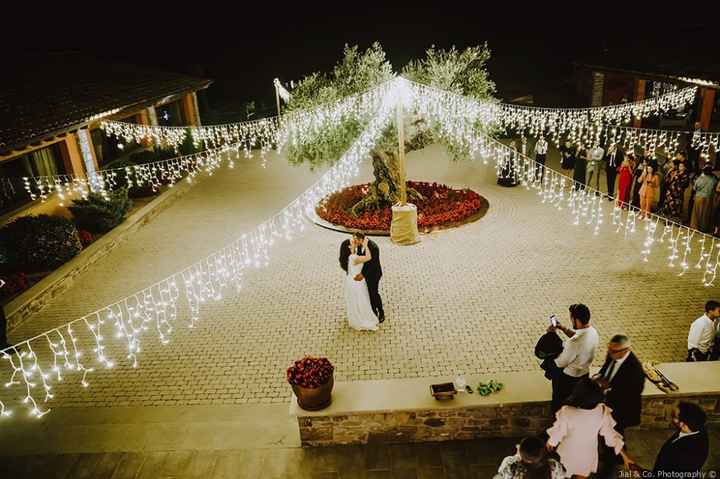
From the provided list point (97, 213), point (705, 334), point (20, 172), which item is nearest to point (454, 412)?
point (705, 334)

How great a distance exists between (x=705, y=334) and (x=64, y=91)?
1477 centimetres

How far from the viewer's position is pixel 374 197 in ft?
45.0

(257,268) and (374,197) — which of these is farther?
(374,197)

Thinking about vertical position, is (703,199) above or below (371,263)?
below

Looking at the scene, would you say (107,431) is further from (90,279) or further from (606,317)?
Result: (606,317)

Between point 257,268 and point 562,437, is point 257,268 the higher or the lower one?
the lower one

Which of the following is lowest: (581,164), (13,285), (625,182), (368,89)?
(13,285)

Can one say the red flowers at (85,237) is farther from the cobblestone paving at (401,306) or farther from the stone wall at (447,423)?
the stone wall at (447,423)

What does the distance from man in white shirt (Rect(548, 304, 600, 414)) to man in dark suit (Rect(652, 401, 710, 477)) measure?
1046 mm

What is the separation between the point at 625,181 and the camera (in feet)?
40.1

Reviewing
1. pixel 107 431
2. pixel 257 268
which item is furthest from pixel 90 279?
pixel 107 431

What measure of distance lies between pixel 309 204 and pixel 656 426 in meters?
10.7

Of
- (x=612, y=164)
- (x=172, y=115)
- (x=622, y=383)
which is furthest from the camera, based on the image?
(x=172, y=115)

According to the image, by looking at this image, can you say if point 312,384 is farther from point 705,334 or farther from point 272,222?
point 272,222
